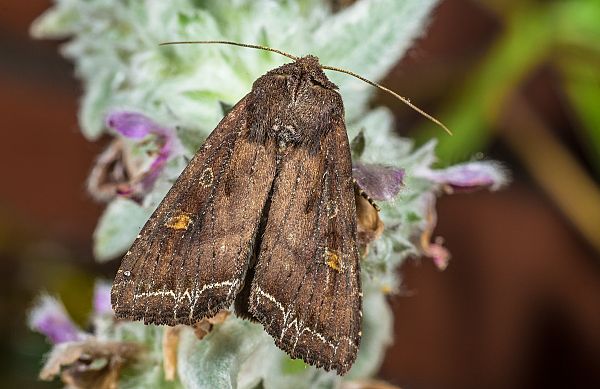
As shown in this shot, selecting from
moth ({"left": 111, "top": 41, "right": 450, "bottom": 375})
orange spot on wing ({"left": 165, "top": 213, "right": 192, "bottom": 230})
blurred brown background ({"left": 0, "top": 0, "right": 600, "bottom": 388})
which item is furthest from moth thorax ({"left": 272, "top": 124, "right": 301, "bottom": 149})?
blurred brown background ({"left": 0, "top": 0, "right": 600, "bottom": 388})

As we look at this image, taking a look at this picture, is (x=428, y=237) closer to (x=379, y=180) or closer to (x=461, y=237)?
(x=379, y=180)

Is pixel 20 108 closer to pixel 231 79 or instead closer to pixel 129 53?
pixel 129 53

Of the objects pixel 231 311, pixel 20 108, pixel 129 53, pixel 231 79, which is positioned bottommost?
pixel 231 311

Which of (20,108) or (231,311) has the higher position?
(20,108)

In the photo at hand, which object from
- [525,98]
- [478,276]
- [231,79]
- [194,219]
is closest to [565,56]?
[525,98]

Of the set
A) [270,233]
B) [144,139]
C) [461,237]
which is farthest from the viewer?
[461,237]

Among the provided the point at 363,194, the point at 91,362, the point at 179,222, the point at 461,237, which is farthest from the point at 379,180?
the point at 461,237
